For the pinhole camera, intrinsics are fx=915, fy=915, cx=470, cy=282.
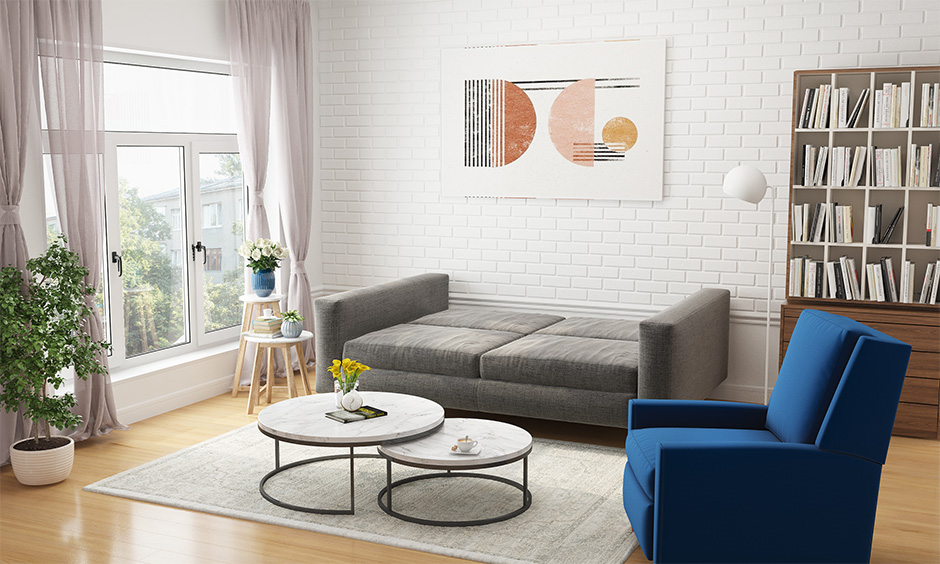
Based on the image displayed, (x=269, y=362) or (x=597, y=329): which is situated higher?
(x=597, y=329)

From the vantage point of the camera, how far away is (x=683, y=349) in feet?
15.4

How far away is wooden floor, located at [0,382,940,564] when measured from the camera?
11.6 feet

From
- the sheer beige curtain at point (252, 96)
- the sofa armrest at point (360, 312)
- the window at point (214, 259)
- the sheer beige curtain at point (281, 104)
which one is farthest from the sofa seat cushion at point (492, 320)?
the window at point (214, 259)

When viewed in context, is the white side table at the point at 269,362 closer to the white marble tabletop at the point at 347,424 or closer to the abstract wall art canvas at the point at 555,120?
the white marble tabletop at the point at 347,424

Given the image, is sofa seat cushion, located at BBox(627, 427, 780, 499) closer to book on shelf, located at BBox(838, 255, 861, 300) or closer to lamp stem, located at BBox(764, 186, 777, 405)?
lamp stem, located at BBox(764, 186, 777, 405)

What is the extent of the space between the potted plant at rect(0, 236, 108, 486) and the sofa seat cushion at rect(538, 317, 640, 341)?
262 cm

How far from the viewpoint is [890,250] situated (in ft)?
17.6

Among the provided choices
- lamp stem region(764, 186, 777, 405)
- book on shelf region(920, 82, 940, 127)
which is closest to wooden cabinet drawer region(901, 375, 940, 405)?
lamp stem region(764, 186, 777, 405)

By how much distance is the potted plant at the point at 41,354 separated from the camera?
427 centimetres

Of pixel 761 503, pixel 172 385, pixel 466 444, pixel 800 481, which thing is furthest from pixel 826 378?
pixel 172 385

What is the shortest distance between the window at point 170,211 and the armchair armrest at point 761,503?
143 inches

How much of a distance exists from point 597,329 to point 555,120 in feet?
4.80

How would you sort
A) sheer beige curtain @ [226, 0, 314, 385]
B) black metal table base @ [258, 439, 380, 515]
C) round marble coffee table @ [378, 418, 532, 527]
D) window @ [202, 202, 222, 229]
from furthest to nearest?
window @ [202, 202, 222, 229], sheer beige curtain @ [226, 0, 314, 385], black metal table base @ [258, 439, 380, 515], round marble coffee table @ [378, 418, 532, 527]

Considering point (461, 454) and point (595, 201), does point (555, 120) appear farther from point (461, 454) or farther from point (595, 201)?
point (461, 454)
